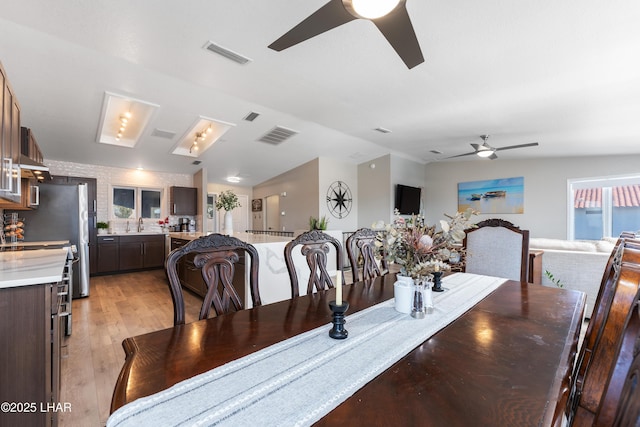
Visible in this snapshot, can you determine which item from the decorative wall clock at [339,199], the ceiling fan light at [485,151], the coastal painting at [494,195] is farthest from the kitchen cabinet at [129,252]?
the coastal painting at [494,195]

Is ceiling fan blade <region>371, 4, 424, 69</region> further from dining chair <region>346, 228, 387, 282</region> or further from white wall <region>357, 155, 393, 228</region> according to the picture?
white wall <region>357, 155, 393, 228</region>

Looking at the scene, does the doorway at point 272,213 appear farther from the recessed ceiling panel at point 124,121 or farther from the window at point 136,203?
the recessed ceiling panel at point 124,121

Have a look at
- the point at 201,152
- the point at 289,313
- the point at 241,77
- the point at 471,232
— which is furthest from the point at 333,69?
the point at 201,152

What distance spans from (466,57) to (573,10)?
0.76 m

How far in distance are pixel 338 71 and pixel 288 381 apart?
2991mm

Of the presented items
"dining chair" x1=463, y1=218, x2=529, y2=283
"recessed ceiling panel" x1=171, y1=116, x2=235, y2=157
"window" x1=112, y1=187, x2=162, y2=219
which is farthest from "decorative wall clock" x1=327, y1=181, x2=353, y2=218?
"dining chair" x1=463, y1=218, x2=529, y2=283

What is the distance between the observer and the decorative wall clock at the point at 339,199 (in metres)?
7.15

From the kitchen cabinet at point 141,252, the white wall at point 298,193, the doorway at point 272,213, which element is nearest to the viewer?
the kitchen cabinet at point 141,252

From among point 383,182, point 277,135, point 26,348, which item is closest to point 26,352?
point 26,348

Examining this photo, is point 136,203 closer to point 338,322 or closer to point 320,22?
point 320,22

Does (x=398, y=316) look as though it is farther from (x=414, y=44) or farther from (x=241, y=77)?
(x=241, y=77)

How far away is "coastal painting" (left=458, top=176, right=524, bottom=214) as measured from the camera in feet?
21.3

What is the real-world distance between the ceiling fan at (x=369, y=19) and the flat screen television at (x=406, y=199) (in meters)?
5.07

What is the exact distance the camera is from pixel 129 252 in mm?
5906
